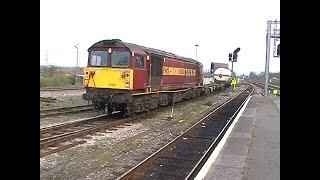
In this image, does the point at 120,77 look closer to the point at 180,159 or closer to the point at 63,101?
the point at 180,159

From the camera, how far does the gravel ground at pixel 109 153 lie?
7359 mm

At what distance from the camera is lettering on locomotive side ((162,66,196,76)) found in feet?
65.6

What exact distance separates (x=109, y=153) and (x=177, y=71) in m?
14.2

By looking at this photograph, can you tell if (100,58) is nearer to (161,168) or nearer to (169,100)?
(169,100)

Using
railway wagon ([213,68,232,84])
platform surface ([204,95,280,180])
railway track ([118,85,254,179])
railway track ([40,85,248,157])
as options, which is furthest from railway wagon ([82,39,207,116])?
railway wagon ([213,68,232,84])

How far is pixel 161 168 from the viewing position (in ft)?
25.8

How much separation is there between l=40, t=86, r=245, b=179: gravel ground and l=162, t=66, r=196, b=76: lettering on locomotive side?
18.9 feet

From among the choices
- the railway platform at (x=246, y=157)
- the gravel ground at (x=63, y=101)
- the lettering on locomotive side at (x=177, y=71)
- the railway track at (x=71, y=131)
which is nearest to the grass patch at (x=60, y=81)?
the gravel ground at (x=63, y=101)

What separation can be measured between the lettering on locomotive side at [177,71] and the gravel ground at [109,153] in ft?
18.9

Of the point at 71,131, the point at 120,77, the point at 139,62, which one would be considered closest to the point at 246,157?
the point at 71,131
